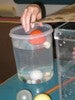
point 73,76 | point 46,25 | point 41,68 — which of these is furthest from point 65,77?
point 46,25

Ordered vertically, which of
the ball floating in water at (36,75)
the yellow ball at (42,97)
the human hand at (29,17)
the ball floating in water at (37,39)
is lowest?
the ball floating in water at (36,75)

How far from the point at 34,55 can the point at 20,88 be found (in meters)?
0.14

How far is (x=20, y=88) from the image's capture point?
874 mm

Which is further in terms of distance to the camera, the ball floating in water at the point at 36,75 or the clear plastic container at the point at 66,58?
the ball floating in water at the point at 36,75

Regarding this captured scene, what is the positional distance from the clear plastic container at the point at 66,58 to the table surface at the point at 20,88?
0.03m

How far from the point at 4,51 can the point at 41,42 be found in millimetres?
1094

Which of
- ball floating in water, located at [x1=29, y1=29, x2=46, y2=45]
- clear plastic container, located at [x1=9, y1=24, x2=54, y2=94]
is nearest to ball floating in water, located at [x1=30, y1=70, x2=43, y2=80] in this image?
clear plastic container, located at [x1=9, y1=24, x2=54, y2=94]

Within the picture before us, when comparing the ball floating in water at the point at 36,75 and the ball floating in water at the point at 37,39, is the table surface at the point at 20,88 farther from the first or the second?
the ball floating in water at the point at 37,39

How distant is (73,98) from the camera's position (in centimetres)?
81

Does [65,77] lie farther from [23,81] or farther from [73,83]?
[23,81]

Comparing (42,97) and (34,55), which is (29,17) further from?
(42,97)

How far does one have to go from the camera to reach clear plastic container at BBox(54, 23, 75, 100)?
0.70 meters

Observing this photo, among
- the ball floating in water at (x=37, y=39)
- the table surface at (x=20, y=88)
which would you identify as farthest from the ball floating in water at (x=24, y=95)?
the ball floating in water at (x=37, y=39)

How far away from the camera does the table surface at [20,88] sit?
2.69ft
